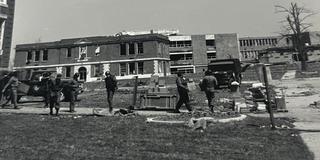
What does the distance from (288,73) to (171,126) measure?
111ft

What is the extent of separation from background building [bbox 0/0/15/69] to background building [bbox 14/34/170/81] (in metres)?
26.7

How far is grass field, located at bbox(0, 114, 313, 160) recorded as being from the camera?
5.73 meters

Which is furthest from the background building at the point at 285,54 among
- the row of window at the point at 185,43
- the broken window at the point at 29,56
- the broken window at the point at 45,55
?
the broken window at the point at 29,56

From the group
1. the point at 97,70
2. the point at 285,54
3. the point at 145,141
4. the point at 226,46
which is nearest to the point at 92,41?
the point at 97,70

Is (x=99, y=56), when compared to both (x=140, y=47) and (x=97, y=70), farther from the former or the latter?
(x=140, y=47)

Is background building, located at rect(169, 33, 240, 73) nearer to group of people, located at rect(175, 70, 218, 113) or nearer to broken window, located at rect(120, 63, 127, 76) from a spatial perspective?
broken window, located at rect(120, 63, 127, 76)

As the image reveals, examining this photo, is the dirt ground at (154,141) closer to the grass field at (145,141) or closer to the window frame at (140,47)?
the grass field at (145,141)

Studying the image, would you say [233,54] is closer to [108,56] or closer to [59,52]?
[108,56]

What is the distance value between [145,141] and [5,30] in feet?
45.7

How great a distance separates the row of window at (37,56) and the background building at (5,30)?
31.2m

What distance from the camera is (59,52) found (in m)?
47.1

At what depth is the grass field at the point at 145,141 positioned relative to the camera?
573cm

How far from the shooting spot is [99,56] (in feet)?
152

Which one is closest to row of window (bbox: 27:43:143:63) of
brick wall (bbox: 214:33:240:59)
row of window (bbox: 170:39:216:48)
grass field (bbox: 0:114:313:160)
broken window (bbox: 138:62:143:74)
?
broken window (bbox: 138:62:143:74)
